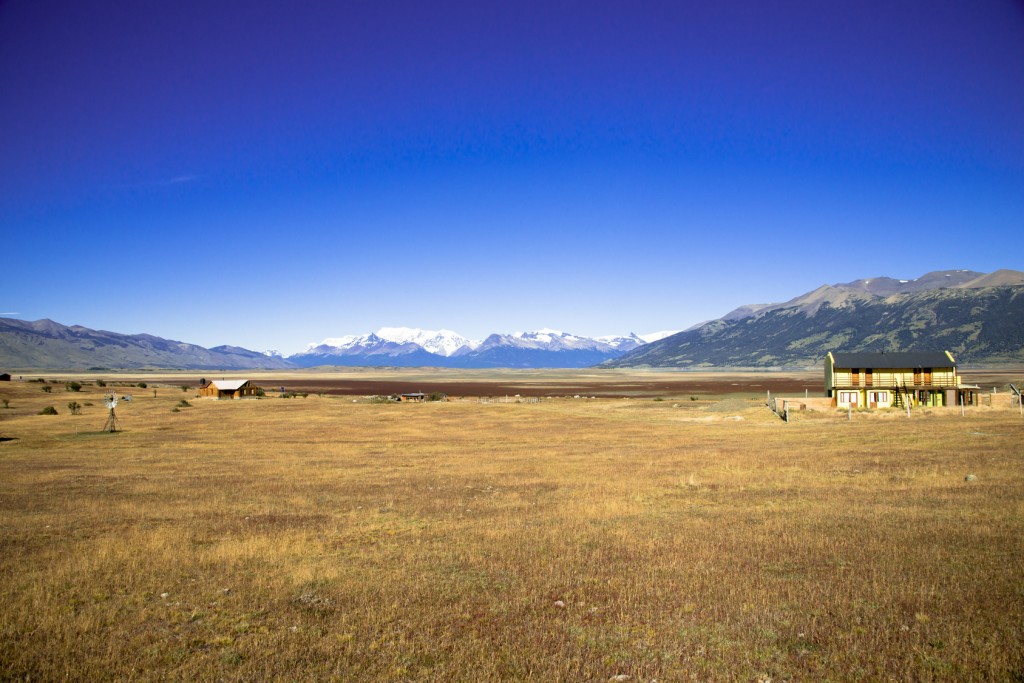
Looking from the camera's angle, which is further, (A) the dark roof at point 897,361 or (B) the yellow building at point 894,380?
(A) the dark roof at point 897,361

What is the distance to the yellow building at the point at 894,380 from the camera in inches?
2680

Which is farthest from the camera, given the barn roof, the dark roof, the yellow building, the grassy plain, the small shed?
the barn roof

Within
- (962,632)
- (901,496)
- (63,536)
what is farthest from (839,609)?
(63,536)

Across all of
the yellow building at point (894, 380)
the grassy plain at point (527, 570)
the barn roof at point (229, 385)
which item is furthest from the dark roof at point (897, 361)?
the barn roof at point (229, 385)

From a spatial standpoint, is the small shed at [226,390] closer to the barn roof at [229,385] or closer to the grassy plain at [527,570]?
the barn roof at [229,385]

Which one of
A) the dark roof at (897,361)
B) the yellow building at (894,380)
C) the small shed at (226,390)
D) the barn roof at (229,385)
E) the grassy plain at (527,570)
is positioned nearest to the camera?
the grassy plain at (527,570)

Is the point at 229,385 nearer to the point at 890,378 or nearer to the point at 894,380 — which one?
the point at 890,378

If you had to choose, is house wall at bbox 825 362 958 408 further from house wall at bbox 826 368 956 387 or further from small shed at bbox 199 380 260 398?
small shed at bbox 199 380 260 398

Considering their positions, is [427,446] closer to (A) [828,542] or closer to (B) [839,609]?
(A) [828,542]

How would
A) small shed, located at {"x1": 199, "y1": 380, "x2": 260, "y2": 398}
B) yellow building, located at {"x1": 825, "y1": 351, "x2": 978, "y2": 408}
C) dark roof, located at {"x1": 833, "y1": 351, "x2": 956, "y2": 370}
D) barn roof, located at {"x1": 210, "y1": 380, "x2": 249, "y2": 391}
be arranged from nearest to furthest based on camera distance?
yellow building, located at {"x1": 825, "y1": 351, "x2": 978, "y2": 408} < dark roof, located at {"x1": 833, "y1": 351, "x2": 956, "y2": 370} < small shed, located at {"x1": 199, "y1": 380, "x2": 260, "y2": 398} < barn roof, located at {"x1": 210, "y1": 380, "x2": 249, "y2": 391}

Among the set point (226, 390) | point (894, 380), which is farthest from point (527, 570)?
point (226, 390)

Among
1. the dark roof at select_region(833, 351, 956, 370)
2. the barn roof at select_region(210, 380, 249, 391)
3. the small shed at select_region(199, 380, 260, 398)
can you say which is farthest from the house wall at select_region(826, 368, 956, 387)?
the barn roof at select_region(210, 380, 249, 391)

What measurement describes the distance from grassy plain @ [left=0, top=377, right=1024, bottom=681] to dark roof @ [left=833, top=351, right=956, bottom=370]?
42.4m

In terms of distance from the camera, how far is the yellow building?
68.1 metres
